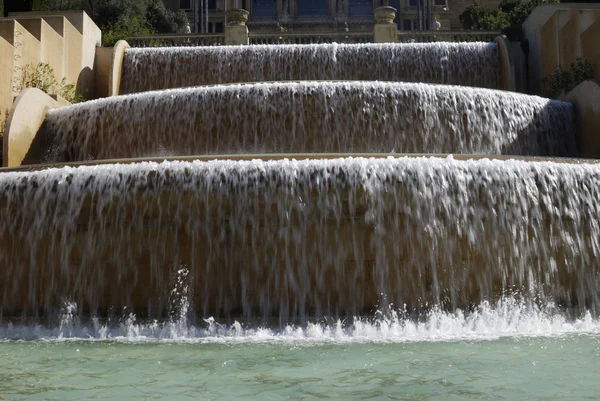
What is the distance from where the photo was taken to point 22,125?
1113 cm

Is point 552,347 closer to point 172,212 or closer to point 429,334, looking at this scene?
point 429,334

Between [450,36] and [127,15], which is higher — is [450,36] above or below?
below

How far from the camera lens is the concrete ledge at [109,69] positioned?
14719mm

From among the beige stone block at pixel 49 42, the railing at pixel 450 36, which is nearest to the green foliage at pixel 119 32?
the beige stone block at pixel 49 42

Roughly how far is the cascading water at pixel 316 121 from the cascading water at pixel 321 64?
3729mm

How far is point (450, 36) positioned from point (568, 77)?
5.93 meters

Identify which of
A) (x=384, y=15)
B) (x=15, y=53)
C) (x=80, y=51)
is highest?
(x=384, y=15)

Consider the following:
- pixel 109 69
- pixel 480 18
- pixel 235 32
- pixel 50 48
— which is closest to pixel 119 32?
pixel 235 32

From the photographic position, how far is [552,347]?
5215mm

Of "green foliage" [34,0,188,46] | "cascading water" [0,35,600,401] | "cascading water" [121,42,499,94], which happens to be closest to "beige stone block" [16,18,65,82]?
"cascading water" [121,42,499,94]

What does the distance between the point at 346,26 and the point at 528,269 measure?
43.9 meters

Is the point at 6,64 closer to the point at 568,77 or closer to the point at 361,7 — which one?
the point at 568,77

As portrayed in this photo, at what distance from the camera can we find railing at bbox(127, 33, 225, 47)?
19.2m

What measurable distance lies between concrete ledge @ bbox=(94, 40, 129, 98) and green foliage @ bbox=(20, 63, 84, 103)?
2.60 feet
